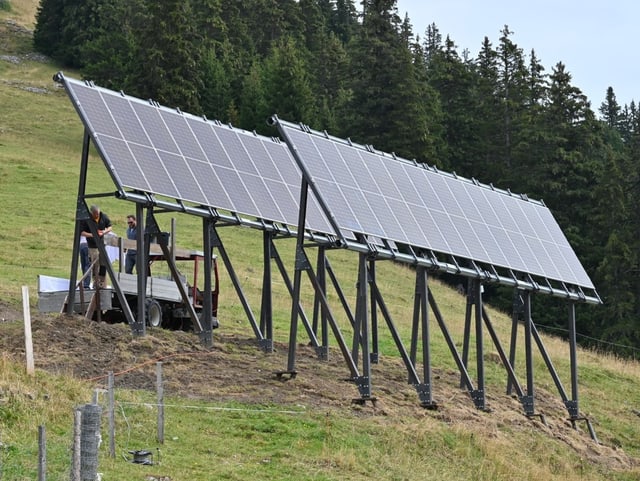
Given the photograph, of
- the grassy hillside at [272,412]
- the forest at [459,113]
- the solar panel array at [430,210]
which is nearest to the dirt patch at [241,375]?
the grassy hillside at [272,412]

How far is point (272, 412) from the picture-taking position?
66.7 feet

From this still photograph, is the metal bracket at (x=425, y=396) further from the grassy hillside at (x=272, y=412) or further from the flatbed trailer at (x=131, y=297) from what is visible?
the flatbed trailer at (x=131, y=297)

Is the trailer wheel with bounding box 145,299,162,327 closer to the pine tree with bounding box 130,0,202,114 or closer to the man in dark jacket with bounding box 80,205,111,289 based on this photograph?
the man in dark jacket with bounding box 80,205,111,289

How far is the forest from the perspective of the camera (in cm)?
7256

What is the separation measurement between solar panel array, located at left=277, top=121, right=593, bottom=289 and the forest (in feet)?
115

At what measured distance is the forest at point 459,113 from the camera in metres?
72.6

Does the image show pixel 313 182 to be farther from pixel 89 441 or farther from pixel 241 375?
pixel 89 441

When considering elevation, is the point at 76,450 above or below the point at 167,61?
below

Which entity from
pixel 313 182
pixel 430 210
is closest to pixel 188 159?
pixel 313 182

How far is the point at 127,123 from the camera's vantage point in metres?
24.8

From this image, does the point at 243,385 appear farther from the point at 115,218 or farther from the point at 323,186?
the point at 115,218

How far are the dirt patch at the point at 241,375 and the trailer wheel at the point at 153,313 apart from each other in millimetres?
619

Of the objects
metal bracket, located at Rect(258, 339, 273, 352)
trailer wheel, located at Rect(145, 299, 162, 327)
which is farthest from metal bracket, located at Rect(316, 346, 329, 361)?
trailer wheel, located at Rect(145, 299, 162, 327)

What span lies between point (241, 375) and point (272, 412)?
9.88ft
